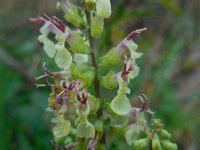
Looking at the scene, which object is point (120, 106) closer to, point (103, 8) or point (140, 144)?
point (140, 144)

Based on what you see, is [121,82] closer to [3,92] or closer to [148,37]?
[3,92]

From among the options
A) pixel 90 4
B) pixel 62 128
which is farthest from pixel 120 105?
pixel 90 4

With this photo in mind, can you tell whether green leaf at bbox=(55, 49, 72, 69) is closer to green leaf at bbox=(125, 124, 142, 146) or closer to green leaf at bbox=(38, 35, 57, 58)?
green leaf at bbox=(38, 35, 57, 58)

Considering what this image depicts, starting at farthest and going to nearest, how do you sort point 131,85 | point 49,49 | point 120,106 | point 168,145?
point 131,85 < point 49,49 < point 168,145 < point 120,106

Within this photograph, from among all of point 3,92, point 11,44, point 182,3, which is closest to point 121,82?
point 3,92

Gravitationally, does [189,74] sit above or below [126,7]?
below

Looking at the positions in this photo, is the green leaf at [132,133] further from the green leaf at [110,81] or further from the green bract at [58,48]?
the green bract at [58,48]

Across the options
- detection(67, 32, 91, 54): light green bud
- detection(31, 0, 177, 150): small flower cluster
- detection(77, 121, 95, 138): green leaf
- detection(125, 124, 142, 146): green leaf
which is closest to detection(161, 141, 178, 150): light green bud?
detection(31, 0, 177, 150): small flower cluster
